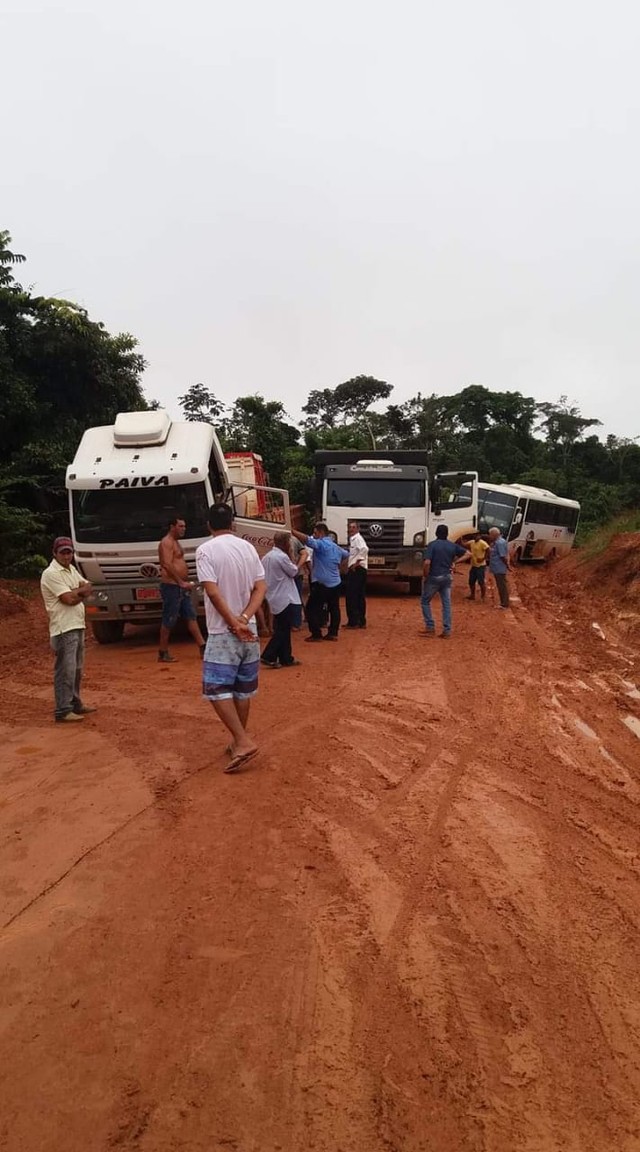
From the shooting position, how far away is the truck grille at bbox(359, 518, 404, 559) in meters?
15.6

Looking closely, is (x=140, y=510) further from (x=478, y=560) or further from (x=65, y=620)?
(x=478, y=560)

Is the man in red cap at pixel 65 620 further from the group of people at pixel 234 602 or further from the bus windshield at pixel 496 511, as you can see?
the bus windshield at pixel 496 511

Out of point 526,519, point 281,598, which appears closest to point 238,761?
point 281,598

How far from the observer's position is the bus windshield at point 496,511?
26641 millimetres

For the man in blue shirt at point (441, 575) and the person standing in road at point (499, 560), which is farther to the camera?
→ the person standing in road at point (499, 560)

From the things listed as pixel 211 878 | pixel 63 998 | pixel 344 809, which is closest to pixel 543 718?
pixel 344 809

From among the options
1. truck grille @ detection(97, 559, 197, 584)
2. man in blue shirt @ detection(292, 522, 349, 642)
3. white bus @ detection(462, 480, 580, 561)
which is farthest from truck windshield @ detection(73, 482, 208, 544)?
white bus @ detection(462, 480, 580, 561)

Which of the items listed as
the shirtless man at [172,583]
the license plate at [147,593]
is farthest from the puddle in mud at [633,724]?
the license plate at [147,593]

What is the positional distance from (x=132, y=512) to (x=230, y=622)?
606cm

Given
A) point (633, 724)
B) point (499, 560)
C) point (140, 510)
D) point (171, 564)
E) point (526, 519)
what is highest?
point (140, 510)

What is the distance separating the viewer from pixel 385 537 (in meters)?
15.7

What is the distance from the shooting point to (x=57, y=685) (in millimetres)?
7027

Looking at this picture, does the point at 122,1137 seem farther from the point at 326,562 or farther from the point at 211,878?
the point at 326,562

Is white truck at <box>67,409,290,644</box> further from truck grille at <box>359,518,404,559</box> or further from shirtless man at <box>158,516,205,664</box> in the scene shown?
truck grille at <box>359,518,404,559</box>
